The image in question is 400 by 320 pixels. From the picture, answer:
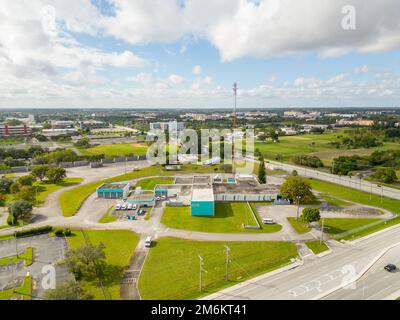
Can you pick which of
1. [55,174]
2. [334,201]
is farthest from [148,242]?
[55,174]

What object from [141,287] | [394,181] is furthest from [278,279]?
[394,181]

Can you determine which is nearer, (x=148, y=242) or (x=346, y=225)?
(x=148, y=242)

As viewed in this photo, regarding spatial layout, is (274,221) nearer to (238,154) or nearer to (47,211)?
(47,211)

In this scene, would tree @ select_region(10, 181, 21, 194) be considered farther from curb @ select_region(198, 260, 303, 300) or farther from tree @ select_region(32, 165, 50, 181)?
curb @ select_region(198, 260, 303, 300)

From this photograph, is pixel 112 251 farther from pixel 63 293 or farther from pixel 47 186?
pixel 47 186

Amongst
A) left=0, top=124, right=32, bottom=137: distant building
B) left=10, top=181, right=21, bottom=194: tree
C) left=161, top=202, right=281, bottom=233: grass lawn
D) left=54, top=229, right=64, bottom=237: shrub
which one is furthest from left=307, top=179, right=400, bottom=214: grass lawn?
left=0, top=124, right=32, bottom=137: distant building

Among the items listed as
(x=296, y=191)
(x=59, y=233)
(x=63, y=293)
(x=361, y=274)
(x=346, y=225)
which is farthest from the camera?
(x=296, y=191)

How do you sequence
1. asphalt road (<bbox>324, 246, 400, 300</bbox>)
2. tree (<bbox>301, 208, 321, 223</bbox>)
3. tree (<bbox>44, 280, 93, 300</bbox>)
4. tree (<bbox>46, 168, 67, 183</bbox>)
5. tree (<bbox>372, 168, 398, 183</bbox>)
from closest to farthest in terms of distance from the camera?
tree (<bbox>44, 280, 93, 300</bbox>)
asphalt road (<bbox>324, 246, 400, 300</bbox>)
tree (<bbox>301, 208, 321, 223</bbox>)
tree (<bbox>372, 168, 398, 183</bbox>)
tree (<bbox>46, 168, 67, 183</bbox>)
